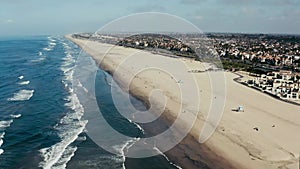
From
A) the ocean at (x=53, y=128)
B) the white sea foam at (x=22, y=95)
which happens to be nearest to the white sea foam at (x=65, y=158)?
the ocean at (x=53, y=128)

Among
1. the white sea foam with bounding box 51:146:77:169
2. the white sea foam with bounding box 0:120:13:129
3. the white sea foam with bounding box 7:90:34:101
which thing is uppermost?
the white sea foam with bounding box 7:90:34:101

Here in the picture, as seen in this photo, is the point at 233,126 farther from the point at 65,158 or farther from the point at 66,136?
the point at 65,158

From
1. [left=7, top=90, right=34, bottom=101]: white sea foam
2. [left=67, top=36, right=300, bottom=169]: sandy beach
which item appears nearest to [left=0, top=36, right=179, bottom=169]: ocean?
[left=7, top=90, right=34, bottom=101]: white sea foam

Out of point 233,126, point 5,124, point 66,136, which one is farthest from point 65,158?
point 233,126

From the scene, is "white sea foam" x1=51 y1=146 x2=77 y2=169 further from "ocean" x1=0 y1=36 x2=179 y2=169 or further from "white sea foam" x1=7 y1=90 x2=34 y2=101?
"white sea foam" x1=7 y1=90 x2=34 y2=101

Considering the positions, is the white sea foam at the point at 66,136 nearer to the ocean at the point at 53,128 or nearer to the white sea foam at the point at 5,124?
the ocean at the point at 53,128

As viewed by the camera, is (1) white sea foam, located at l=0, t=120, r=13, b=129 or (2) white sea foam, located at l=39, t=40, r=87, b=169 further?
(1) white sea foam, located at l=0, t=120, r=13, b=129
